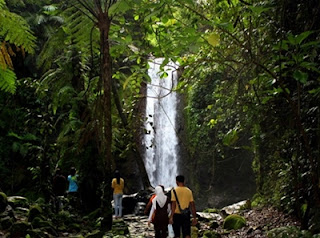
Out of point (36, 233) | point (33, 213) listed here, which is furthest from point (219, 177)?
point (36, 233)

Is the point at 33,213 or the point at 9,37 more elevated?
the point at 9,37

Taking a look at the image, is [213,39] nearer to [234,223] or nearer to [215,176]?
[234,223]

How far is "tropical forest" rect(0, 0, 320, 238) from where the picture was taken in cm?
420

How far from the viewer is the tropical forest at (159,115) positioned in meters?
4.20

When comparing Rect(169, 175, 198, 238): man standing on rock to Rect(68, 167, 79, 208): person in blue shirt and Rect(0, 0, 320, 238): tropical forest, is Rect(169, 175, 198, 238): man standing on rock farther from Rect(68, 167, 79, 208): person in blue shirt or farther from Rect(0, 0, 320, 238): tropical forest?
Rect(68, 167, 79, 208): person in blue shirt

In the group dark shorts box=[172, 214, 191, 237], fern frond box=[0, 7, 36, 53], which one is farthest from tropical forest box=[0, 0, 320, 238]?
dark shorts box=[172, 214, 191, 237]

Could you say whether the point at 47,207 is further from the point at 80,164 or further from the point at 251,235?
the point at 251,235

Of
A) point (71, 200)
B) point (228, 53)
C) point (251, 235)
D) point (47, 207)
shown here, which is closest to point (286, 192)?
point (251, 235)

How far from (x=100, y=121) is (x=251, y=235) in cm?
345

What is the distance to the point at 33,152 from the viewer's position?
1055 cm

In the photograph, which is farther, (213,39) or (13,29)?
(213,39)

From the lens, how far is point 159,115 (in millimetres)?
19797

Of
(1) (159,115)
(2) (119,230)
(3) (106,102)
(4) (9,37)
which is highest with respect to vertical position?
(1) (159,115)

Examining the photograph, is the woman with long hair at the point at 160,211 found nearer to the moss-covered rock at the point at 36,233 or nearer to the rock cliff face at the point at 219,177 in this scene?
the moss-covered rock at the point at 36,233
